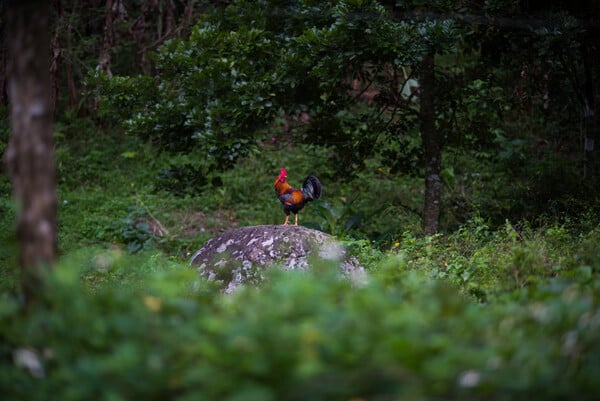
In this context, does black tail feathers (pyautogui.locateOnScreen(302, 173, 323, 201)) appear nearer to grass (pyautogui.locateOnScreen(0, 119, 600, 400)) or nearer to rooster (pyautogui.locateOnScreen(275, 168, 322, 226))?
rooster (pyautogui.locateOnScreen(275, 168, 322, 226))

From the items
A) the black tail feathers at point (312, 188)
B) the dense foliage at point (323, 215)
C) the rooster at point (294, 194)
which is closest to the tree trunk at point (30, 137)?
the dense foliage at point (323, 215)

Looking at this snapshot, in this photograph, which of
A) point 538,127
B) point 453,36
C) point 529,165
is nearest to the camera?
point 453,36

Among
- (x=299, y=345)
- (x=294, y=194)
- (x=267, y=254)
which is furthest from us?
(x=294, y=194)

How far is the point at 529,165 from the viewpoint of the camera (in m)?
12.3

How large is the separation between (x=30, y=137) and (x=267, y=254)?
342 cm

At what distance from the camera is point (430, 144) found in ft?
27.3

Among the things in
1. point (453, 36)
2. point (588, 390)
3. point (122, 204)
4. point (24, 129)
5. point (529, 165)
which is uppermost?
point (453, 36)

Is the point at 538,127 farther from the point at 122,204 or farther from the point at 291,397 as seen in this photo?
the point at 291,397

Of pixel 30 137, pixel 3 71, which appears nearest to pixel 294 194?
pixel 30 137

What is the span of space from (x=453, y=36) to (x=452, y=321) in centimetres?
457

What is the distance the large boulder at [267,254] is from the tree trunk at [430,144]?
98.9 inches

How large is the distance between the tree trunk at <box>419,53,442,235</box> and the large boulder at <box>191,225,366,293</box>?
98.9 inches

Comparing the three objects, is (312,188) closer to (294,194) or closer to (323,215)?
(294,194)

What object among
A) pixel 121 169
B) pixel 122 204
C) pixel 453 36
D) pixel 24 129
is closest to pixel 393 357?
pixel 24 129
